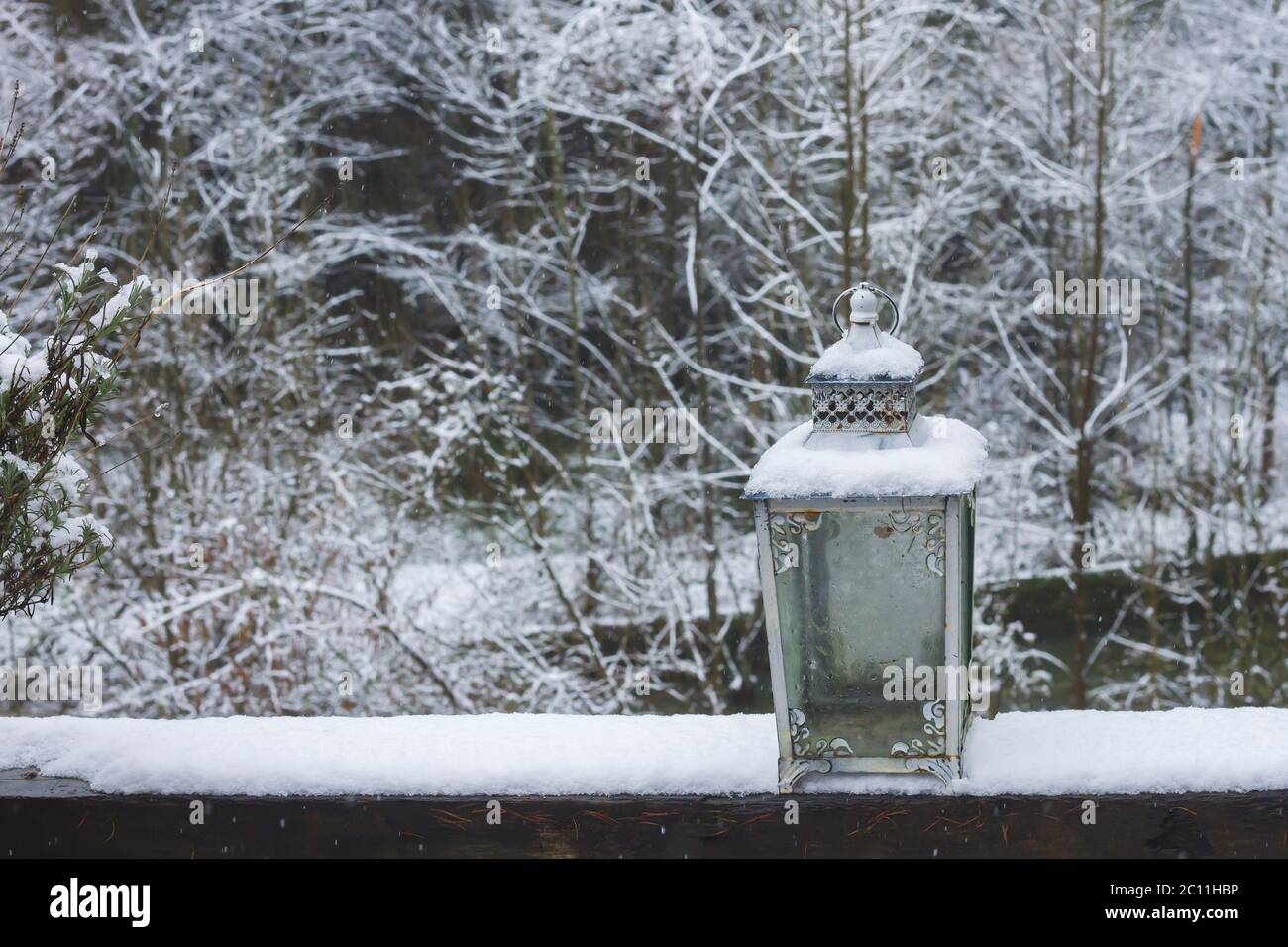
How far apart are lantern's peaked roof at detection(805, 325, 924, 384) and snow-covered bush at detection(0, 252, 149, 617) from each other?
1118 millimetres

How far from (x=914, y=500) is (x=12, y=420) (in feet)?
4.63

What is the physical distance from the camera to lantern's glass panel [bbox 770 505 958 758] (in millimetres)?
1981

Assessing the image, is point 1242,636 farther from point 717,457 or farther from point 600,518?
point 600,518

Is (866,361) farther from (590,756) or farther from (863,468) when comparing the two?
(590,756)

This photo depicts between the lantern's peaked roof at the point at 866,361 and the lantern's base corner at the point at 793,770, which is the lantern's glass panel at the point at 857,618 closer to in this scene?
the lantern's base corner at the point at 793,770

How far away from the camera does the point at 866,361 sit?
6.75 ft

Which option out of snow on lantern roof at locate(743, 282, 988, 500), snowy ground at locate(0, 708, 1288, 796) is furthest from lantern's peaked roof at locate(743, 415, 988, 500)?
snowy ground at locate(0, 708, 1288, 796)

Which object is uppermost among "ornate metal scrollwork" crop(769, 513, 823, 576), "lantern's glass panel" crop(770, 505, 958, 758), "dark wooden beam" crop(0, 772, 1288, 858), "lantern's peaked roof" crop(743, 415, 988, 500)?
"lantern's peaked roof" crop(743, 415, 988, 500)

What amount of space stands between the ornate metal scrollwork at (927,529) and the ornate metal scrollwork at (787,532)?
116 millimetres

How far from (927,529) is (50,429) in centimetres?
140

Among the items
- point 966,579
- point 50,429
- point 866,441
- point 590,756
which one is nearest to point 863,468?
point 866,441

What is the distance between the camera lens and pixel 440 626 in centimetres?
785

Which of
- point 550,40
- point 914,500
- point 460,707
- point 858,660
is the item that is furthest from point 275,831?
point 550,40

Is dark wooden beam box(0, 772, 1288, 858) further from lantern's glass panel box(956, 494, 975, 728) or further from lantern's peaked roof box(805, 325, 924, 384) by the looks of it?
lantern's peaked roof box(805, 325, 924, 384)
